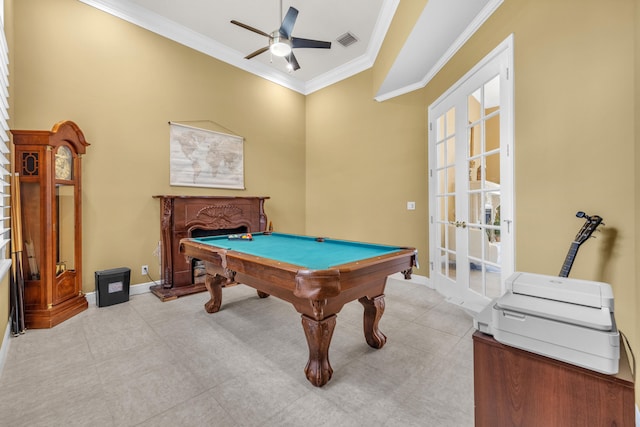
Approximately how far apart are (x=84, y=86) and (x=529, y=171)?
461cm

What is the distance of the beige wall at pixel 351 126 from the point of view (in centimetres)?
149

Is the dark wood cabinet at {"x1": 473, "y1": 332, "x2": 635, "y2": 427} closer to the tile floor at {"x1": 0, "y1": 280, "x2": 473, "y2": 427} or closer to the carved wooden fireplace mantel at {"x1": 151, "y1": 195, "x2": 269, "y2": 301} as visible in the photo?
the tile floor at {"x1": 0, "y1": 280, "x2": 473, "y2": 427}

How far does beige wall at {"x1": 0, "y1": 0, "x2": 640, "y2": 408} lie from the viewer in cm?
149

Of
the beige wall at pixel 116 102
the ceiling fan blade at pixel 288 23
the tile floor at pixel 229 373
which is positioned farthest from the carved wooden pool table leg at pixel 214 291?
the ceiling fan blade at pixel 288 23

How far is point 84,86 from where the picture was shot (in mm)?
3041

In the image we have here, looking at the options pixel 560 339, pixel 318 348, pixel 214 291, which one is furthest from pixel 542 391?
pixel 214 291

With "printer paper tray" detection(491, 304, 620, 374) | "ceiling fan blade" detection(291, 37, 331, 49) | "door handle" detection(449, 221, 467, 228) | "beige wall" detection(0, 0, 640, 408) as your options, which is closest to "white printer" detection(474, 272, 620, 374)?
"printer paper tray" detection(491, 304, 620, 374)

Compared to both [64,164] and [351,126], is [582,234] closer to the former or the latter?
[351,126]

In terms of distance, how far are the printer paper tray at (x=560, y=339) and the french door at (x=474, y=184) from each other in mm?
1592

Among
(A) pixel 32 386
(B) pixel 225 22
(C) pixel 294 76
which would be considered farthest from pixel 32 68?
(C) pixel 294 76

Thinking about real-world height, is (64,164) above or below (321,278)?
above

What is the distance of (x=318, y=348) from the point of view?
5.37 ft

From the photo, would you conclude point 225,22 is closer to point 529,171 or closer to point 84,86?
point 84,86

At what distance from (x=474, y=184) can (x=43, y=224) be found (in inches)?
171
